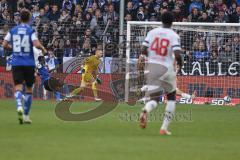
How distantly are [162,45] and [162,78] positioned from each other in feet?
2.17

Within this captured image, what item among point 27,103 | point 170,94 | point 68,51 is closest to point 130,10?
point 68,51

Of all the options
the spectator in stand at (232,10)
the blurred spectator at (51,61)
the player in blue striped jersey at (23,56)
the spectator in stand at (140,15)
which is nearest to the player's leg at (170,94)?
the player in blue striped jersey at (23,56)

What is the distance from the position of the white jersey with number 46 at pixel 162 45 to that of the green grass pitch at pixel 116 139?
144 cm

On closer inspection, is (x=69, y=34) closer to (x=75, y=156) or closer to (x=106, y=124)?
(x=106, y=124)

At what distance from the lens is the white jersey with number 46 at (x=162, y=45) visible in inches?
539

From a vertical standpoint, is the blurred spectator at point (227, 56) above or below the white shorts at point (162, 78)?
below

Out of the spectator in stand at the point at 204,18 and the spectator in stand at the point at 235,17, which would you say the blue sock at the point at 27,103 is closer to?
the spectator in stand at the point at 204,18

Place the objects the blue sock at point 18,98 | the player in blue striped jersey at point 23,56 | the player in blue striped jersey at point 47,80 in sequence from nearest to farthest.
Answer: the blue sock at point 18,98
the player in blue striped jersey at point 23,56
the player in blue striped jersey at point 47,80

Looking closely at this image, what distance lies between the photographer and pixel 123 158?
10172 mm

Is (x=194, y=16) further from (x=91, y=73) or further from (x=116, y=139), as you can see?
(x=116, y=139)

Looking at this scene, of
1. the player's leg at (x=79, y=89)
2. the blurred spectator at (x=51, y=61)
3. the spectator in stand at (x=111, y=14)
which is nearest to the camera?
the player's leg at (x=79, y=89)

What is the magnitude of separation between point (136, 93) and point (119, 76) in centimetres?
103

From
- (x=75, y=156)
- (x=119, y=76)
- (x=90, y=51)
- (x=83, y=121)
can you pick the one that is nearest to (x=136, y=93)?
(x=119, y=76)

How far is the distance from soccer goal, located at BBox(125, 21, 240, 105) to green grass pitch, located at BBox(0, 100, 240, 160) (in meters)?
7.58
